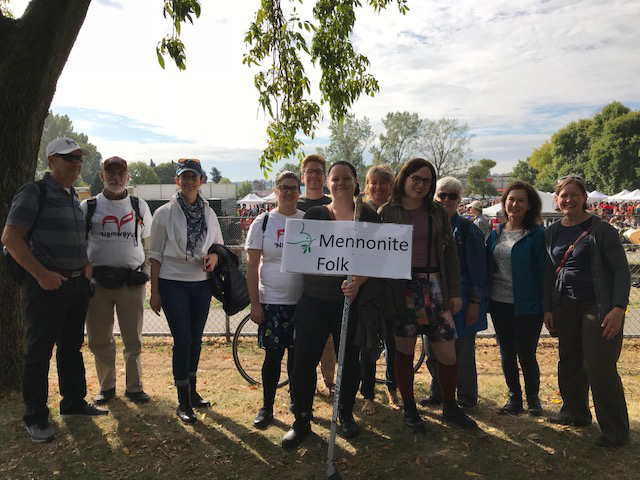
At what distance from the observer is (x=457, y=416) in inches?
145

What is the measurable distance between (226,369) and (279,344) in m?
2.16

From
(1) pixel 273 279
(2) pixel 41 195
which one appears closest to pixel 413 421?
(1) pixel 273 279

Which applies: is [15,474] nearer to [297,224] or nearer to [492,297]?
[297,224]

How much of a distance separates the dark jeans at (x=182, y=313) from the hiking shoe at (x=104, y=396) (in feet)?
3.04

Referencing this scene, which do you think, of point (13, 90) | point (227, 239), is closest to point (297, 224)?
point (13, 90)

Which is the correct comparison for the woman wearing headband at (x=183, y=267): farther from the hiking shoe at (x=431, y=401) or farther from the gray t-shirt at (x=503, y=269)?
the gray t-shirt at (x=503, y=269)

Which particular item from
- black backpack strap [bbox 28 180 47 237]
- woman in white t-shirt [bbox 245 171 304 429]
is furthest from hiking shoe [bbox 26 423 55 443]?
woman in white t-shirt [bbox 245 171 304 429]

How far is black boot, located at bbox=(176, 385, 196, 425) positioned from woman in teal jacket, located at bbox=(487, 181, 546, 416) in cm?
261

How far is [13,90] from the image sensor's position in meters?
3.96

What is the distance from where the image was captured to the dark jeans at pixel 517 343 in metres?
3.90

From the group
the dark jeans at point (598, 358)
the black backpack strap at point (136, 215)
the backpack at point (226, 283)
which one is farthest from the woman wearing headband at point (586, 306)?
the black backpack strap at point (136, 215)

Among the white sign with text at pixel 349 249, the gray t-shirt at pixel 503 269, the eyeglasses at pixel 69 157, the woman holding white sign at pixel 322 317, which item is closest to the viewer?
the white sign with text at pixel 349 249

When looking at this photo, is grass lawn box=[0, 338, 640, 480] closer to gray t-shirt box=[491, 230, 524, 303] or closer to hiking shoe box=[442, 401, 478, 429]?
hiking shoe box=[442, 401, 478, 429]

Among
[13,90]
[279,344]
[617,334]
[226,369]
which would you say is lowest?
[226,369]
